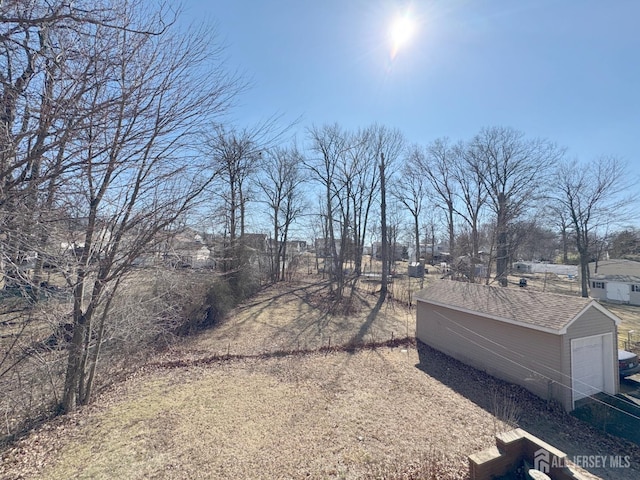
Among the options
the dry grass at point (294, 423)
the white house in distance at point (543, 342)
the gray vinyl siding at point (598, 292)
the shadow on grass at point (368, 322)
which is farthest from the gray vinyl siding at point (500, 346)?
the gray vinyl siding at point (598, 292)

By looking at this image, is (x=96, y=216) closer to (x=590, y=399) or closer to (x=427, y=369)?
(x=427, y=369)

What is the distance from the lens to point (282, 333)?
11117mm

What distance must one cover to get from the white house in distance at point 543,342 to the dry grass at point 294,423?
0.50m

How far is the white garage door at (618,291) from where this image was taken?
19.2 metres

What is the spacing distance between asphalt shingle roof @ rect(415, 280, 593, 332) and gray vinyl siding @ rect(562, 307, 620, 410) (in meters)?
0.27

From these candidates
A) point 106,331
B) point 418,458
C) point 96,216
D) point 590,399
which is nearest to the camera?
point 96,216

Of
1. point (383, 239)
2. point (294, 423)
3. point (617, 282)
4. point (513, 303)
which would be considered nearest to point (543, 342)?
point (513, 303)

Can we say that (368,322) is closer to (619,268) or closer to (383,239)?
(383,239)

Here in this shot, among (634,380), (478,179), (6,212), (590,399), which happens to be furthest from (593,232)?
(6,212)

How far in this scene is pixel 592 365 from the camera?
23.0 ft

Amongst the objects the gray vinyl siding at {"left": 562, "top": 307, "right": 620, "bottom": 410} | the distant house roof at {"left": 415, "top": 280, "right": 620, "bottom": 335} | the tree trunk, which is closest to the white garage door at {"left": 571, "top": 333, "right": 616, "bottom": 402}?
the gray vinyl siding at {"left": 562, "top": 307, "right": 620, "bottom": 410}

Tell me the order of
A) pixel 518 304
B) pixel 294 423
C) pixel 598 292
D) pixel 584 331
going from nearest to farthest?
pixel 294 423, pixel 584 331, pixel 518 304, pixel 598 292

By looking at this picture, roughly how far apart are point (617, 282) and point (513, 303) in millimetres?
18747

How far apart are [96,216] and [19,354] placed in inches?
101
